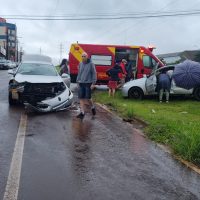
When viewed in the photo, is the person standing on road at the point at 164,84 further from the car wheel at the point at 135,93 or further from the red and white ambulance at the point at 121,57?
the red and white ambulance at the point at 121,57

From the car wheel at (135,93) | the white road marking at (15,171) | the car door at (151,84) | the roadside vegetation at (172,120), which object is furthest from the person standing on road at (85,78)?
the car wheel at (135,93)

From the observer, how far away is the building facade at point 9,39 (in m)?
126

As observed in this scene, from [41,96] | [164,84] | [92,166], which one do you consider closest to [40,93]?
[41,96]

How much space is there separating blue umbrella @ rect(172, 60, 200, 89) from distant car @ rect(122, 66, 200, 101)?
1.05 metres

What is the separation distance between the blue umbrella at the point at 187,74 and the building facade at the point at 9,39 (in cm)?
11050

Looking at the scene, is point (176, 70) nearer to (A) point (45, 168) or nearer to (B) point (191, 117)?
(B) point (191, 117)

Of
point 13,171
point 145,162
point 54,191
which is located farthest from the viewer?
point 145,162

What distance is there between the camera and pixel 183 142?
791 centimetres

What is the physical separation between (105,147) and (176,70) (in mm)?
8116

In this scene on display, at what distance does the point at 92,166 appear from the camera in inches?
256

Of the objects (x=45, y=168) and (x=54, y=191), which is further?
(x=45, y=168)

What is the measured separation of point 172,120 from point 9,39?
141118 mm

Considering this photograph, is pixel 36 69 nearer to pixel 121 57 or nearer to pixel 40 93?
pixel 40 93

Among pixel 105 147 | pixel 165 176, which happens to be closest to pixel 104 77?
pixel 105 147
